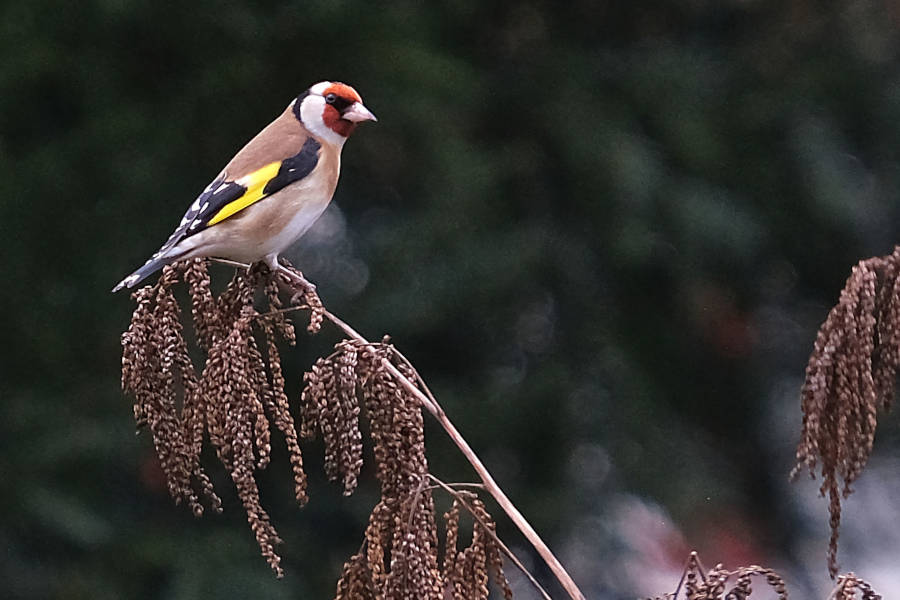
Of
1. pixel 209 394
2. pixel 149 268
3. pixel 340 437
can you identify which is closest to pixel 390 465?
pixel 340 437

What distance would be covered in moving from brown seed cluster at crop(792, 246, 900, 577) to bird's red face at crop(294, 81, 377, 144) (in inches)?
55.3

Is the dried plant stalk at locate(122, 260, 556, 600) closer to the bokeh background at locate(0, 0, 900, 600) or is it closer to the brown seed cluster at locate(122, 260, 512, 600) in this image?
the brown seed cluster at locate(122, 260, 512, 600)

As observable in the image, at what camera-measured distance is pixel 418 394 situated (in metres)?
1.41

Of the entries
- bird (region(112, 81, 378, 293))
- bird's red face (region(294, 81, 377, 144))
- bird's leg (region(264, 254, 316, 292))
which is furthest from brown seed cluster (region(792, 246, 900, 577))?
bird's red face (region(294, 81, 377, 144))

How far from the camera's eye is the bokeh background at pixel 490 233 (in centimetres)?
434

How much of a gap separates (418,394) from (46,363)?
10.4 ft

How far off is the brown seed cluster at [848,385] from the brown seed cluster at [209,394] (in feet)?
1.57

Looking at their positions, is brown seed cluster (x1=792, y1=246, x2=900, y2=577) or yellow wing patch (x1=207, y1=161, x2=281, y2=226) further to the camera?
yellow wing patch (x1=207, y1=161, x2=281, y2=226)

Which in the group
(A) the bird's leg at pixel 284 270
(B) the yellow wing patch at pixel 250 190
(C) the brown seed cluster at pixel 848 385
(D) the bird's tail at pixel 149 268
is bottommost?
(C) the brown seed cluster at pixel 848 385

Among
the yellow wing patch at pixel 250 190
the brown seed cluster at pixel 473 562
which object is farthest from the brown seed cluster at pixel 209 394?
the yellow wing patch at pixel 250 190

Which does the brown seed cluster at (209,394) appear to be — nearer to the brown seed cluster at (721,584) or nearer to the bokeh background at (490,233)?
the brown seed cluster at (721,584)

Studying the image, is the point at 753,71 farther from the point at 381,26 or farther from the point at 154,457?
the point at 154,457

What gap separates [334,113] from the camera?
261 cm

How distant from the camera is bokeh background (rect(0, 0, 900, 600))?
171 inches
